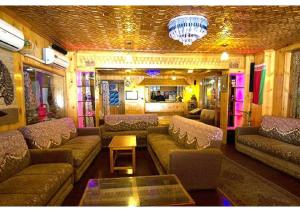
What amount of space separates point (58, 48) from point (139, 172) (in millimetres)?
3144

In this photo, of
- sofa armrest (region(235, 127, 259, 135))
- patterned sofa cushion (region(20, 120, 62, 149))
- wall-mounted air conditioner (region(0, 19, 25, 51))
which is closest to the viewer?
wall-mounted air conditioner (region(0, 19, 25, 51))

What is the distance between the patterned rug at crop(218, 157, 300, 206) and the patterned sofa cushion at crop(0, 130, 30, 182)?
275 cm

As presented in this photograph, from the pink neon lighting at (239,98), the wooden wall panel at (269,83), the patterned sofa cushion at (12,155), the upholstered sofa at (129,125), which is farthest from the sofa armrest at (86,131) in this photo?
the wooden wall panel at (269,83)

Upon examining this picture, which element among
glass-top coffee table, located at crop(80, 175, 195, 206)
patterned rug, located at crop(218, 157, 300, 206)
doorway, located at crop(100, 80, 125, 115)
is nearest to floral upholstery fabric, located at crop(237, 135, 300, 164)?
patterned rug, located at crop(218, 157, 300, 206)

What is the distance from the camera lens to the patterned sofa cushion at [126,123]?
495 centimetres

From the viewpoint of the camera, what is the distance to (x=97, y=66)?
4.71 metres

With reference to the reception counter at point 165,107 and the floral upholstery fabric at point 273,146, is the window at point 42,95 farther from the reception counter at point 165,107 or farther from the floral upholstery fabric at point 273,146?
the reception counter at point 165,107

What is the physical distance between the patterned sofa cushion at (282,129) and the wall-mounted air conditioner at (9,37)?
496cm

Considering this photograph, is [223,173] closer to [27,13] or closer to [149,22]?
[149,22]

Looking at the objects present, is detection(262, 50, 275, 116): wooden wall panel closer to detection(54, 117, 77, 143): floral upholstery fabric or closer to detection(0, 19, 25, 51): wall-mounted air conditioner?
detection(54, 117, 77, 143): floral upholstery fabric

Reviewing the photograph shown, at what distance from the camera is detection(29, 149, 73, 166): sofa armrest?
8.38 feet

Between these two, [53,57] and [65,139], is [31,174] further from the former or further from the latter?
[53,57]

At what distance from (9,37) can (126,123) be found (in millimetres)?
3255
